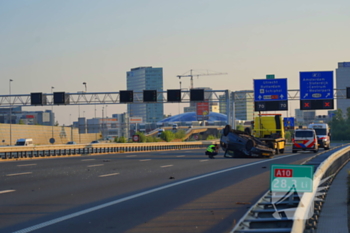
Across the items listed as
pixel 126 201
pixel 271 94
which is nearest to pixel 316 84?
pixel 271 94

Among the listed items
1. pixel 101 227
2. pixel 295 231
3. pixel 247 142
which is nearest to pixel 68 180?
pixel 101 227

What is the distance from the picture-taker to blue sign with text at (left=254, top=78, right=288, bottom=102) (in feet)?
170

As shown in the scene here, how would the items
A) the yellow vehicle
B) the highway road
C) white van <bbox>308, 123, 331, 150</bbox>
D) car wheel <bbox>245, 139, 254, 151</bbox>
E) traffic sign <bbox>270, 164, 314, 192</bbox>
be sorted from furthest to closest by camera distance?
white van <bbox>308, 123, 331, 150</bbox> < the yellow vehicle < car wheel <bbox>245, 139, 254, 151</bbox> < the highway road < traffic sign <bbox>270, 164, 314, 192</bbox>

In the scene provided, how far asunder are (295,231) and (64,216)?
17.0ft

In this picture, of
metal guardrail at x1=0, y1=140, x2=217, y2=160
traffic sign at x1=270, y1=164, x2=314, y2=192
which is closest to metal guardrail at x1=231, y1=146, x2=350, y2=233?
traffic sign at x1=270, y1=164, x2=314, y2=192

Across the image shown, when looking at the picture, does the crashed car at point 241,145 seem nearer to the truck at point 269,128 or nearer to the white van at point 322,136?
the truck at point 269,128

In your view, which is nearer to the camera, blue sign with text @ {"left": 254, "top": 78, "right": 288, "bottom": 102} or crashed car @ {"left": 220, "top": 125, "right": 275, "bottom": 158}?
crashed car @ {"left": 220, "top": 125, "right": 275, "bottom": 158}

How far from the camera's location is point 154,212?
1079 cm

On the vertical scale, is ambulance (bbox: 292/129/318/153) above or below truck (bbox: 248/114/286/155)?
below

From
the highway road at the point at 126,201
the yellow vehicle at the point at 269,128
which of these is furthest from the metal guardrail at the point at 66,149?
the highway road at the point at 126,201

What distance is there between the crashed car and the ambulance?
35.8 feet

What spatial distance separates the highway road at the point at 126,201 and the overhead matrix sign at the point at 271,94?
32607 millimetres

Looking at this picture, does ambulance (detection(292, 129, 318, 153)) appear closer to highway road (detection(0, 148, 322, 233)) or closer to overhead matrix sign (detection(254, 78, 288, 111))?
overhead matrix sign (detection(254, 78, 288, 111))

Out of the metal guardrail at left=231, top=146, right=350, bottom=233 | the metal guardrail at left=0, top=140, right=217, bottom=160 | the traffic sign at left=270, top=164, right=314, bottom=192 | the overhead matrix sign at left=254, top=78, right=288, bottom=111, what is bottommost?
the metal guardrail at left=0, top=140, right=217, bottom=160
